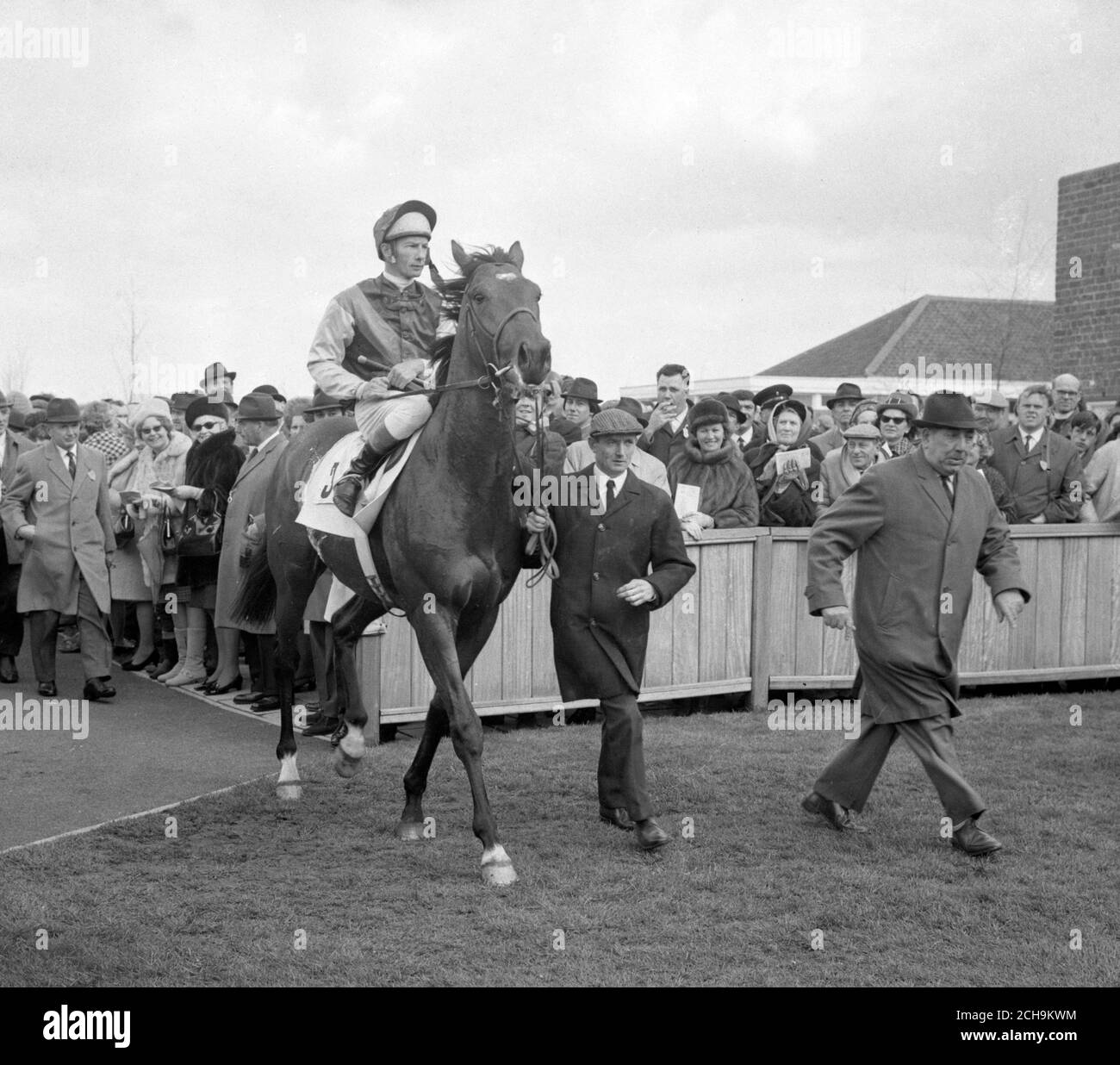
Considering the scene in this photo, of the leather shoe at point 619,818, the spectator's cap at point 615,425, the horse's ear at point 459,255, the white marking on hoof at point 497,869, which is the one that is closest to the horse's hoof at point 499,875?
the white marking on hoof at point 497,869

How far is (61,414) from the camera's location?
37.3ft

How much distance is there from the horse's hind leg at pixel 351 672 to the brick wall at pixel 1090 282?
14.8 metres

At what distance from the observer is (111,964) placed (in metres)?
5.02

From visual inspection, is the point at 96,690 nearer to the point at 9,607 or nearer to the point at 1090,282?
the point at 9,607

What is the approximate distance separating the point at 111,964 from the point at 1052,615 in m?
8.28

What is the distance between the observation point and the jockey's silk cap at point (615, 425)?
6996 millimetres

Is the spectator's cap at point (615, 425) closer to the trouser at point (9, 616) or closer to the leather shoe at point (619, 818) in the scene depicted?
the leather shoe at point (619, 818)

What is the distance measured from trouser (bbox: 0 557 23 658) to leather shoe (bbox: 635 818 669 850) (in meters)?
7.28

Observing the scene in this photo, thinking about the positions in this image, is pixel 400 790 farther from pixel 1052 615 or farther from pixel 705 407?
pixel 1052 615

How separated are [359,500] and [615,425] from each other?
4.43ft

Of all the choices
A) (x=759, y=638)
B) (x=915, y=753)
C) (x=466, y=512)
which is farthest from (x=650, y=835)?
(x=759, y=638)

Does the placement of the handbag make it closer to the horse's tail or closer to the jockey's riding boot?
the horse's tail

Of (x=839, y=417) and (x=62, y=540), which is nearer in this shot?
(x=62, y=540)

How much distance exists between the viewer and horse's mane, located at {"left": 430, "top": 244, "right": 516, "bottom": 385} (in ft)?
21.1
